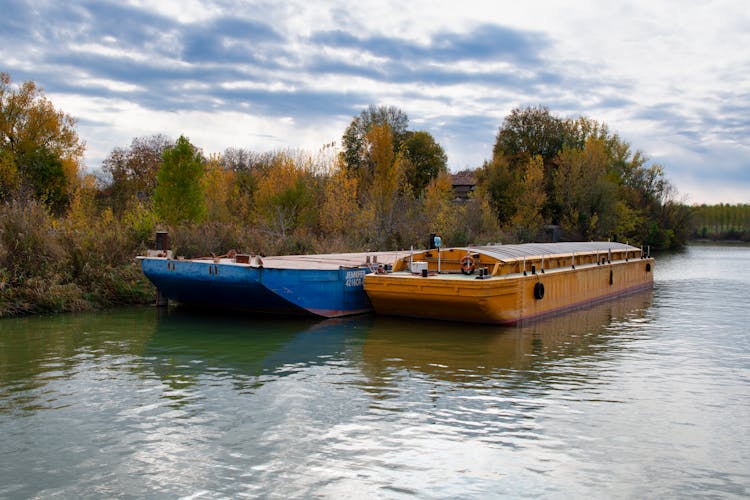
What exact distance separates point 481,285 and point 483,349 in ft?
7.14

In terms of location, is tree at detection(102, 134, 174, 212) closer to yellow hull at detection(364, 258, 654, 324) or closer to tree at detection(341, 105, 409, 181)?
tree at detection(341, 105, 409, 181)

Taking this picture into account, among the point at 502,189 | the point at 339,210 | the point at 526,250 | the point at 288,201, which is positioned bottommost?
the point at 526,250

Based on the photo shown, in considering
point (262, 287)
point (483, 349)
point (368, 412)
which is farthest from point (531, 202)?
point (368, 412)

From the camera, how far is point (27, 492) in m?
6.23

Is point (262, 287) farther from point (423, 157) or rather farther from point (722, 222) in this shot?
point (722, 222)

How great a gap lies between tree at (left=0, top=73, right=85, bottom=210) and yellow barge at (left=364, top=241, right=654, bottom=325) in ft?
109

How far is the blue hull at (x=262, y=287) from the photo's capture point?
15820mm

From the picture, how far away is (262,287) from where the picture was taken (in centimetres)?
1568

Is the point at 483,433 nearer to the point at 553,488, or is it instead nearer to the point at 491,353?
the point at 553,488

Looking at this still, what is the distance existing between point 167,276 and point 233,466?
431 inches

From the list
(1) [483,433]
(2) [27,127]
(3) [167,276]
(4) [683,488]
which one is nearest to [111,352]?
(3) [167,276]

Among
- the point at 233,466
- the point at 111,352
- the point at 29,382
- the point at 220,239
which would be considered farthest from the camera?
the point at 220,239

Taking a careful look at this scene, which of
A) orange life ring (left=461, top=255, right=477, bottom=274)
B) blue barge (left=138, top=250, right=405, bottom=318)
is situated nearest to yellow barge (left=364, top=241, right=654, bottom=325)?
orange life ring (left=461, top=255, right=477, bottom=274)

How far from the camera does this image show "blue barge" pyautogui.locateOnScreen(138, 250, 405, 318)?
15812mm
